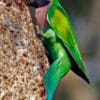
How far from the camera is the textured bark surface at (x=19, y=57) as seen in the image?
5.68 ft

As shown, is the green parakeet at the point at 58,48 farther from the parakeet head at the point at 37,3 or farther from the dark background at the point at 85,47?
the dark background at the point at 85,47

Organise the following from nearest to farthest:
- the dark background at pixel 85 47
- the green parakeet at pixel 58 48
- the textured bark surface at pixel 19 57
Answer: the textured bark surface at pixel 19 57, the green parakeet at pixel 58 48, the dark background at pixel 85 47

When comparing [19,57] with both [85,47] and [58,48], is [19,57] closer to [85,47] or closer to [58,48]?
[58,48]

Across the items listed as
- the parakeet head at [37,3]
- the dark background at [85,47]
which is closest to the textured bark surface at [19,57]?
the parakeet head at [37,3]

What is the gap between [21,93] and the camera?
1752 millimetres

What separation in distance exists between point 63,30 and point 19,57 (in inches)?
7.7

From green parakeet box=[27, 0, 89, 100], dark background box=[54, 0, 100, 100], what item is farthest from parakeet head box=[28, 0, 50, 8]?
dark background box=[54, 0, 100, 100]

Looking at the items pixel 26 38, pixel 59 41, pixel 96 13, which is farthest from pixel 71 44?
pixel 96 13

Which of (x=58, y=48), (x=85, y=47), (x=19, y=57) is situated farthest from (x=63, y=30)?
(x=85, y=47)

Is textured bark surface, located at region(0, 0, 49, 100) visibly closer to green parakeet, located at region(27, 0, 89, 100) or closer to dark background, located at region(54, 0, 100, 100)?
green parakeet, located at region(27, 0, 89, 100)

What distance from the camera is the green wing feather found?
1.85 meters

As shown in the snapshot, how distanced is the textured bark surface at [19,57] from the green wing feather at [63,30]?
8 cm

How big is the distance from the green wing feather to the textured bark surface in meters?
0.08

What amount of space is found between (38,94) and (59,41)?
202mm
